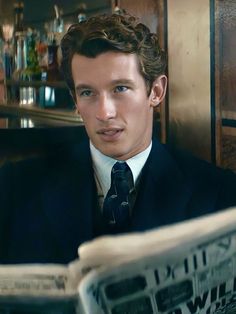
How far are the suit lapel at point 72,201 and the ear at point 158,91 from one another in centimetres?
11

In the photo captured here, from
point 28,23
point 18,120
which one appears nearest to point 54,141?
point 18,120

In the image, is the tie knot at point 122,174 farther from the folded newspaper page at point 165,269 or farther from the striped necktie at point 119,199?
the folded newspaper page at point 165,269

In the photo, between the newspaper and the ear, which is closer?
the newspaper

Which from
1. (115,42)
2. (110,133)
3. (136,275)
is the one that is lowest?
(136,275)

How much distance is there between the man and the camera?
0.59 metres

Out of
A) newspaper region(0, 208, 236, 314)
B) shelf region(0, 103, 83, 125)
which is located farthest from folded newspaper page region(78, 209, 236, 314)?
shelf region(0, 103, 83, 125)

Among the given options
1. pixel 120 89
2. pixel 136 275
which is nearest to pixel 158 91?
pixel 120 89

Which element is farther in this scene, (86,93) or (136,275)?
(86,93)

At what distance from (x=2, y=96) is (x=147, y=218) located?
0.86 ft

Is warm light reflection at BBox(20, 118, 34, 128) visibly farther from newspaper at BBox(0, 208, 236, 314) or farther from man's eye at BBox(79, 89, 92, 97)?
newspaper at BBox(0, 208, 236, 314)

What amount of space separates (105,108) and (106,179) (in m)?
0.11

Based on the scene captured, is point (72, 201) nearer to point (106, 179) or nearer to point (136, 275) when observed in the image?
point (106, 179)

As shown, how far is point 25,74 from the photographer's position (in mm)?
631

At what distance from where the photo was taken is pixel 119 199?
0.63 m
